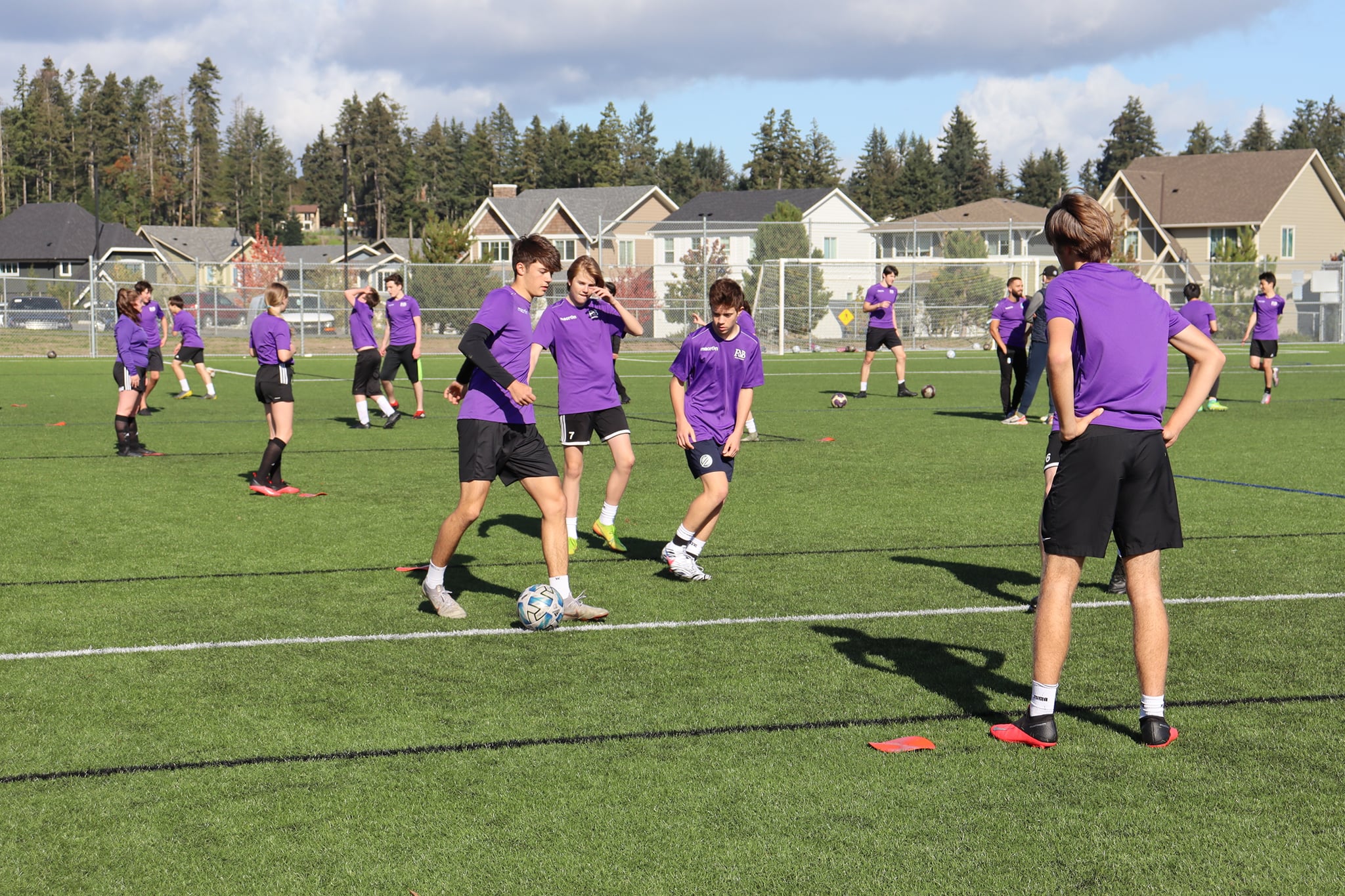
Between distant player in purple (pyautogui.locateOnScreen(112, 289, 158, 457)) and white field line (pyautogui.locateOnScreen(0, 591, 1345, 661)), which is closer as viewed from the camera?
white field line (pyautogui.locateOnScreen(0, 591, 1345, 661))

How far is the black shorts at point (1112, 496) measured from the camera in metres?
4.70

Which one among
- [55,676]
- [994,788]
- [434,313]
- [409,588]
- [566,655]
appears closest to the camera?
[994,788]

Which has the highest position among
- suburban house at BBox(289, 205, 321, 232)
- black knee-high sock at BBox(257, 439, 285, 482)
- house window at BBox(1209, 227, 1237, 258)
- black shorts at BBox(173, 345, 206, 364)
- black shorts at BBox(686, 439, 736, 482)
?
suburban house at BBox(289, 205, 321, 232)

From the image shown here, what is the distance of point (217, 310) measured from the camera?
42.7 meters

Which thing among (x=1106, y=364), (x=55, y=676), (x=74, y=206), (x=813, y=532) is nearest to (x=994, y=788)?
(x=1106, y=364)

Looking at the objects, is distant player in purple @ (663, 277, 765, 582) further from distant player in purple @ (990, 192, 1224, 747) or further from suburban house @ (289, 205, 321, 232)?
suburban house @ (289, 205, 321, 232)

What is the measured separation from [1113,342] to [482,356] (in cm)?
319

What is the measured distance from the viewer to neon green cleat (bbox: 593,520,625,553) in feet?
30.0

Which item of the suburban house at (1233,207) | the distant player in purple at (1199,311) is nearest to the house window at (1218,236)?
the suburban house at (1233,207)

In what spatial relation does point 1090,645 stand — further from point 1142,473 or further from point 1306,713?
point 1142,473

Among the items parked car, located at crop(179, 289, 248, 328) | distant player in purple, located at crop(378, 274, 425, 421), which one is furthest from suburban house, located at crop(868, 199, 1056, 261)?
distant player in purple, located at crop(378, 274, 425, 421)

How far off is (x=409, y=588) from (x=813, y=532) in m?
3.25

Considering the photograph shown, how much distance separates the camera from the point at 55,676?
19.2 feet

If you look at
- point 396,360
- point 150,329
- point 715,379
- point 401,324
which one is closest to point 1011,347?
point 401,324
